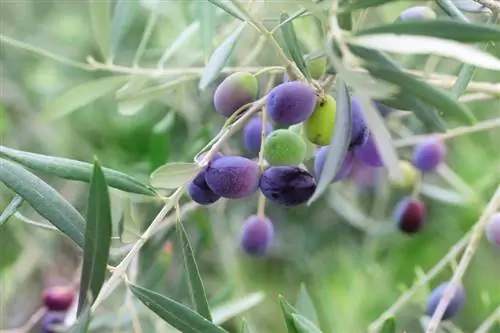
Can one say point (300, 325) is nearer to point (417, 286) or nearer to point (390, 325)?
point (390, 325)

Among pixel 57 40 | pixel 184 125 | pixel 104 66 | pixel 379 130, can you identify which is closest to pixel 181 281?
pixel 104 66

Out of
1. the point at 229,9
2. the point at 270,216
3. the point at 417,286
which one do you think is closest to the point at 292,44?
the point at 229,9

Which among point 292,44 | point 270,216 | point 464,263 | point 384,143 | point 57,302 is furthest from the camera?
point 270,216

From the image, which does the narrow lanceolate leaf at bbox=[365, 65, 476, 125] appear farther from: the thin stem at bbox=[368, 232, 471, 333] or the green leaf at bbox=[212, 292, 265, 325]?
the green leaf at bbox=[212, 292, 265, 325]

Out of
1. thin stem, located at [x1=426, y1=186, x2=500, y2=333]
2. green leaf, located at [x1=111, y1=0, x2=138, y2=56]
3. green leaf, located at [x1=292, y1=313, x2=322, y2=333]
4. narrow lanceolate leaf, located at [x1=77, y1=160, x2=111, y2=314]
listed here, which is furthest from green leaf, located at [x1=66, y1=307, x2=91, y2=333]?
green leaf, located at [x1=111, y1=0, x2=138, y2=56]

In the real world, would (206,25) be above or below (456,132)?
above

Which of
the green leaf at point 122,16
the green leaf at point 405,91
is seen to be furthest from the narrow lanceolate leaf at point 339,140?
the green leaf at point 122,16
